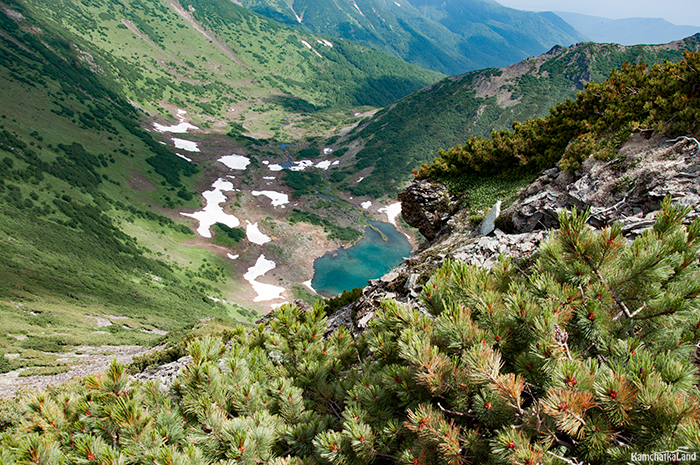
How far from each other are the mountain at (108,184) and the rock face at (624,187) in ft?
74.8

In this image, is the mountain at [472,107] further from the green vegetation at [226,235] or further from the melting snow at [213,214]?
the green vegetation at [226,235]

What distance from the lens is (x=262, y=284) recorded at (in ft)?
155

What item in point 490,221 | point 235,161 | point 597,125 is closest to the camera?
point 597,125

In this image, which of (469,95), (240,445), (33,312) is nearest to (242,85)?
(469,95)

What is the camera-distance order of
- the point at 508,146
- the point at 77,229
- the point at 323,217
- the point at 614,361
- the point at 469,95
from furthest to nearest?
the point at 469,95 < the point at 323,217 < the point at 77,229 < the point at 508,146 < the point at 614,361

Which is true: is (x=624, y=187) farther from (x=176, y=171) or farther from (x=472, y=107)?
(x=472, y=107)

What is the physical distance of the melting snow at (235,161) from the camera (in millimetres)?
80938

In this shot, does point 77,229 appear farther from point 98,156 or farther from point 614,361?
point 614,361

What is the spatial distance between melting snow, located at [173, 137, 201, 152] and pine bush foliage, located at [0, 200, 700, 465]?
295 ft

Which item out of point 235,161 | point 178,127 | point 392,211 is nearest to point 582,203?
point 392,211

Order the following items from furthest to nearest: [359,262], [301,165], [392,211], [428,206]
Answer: [301,165], [392,211], [359,262], [428,206]

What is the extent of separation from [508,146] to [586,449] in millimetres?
14714

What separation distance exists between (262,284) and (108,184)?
1166 inches

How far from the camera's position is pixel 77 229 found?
1449 inches
